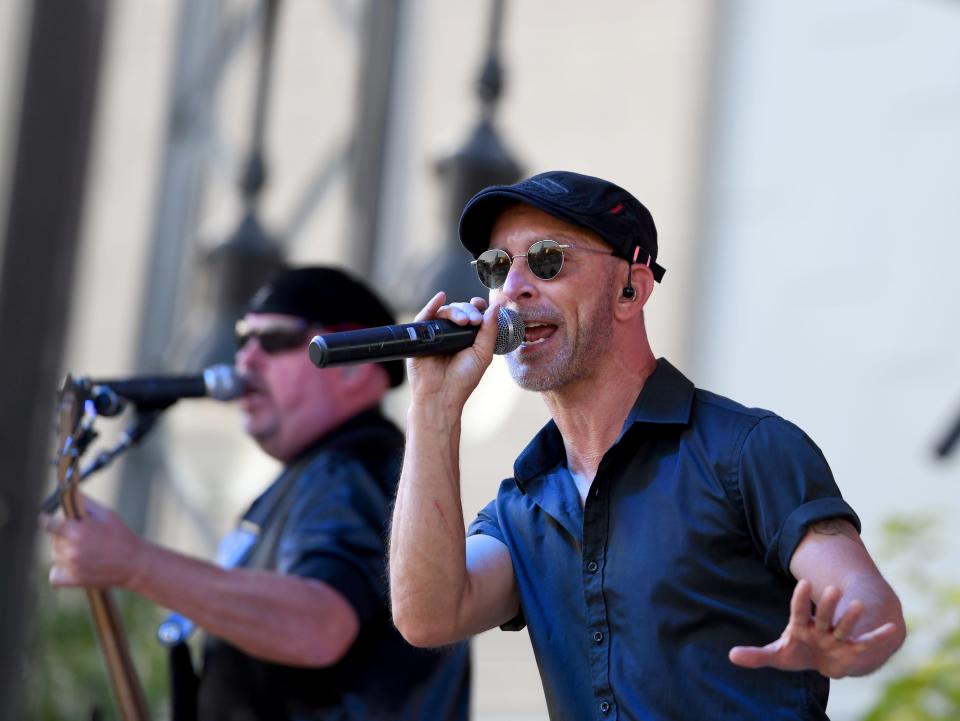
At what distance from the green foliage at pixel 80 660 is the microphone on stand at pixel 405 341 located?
4.55 meters

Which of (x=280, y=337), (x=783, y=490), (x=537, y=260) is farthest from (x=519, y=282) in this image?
(x=280, y=337)

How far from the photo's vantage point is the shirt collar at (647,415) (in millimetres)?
2051

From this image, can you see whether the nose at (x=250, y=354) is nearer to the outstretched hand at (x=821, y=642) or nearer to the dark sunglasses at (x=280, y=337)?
the dark sunglasses at (x=280, y=337)

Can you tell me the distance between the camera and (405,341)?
1.93m

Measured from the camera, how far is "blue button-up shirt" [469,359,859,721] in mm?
1899

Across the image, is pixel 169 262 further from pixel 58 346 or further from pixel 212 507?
pixel 58 346

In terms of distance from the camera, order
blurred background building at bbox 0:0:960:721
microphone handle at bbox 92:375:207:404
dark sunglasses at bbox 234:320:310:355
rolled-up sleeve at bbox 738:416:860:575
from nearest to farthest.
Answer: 1. rolled-up sleeve at bbox 738:416:860:575
2. microphone handle at bbox 92:375:207:404
3. dark sunglasses at bbox 234:320:310:355
4. blurred background building at bbox 0:0:960:721

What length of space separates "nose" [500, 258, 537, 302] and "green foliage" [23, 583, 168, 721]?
4.53 meters

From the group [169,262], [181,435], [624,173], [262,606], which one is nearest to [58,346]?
[262,606]

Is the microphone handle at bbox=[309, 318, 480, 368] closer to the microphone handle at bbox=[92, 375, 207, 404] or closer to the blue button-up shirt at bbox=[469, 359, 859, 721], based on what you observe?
the blue button-up shirt at bbox=[469, 359, 859, 721]

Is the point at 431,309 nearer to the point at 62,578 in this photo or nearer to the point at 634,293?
the point at 634,293

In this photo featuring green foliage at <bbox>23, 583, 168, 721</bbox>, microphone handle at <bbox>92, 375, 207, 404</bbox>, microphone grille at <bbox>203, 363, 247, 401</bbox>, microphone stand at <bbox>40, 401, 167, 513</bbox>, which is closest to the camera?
microphone stand at <bbox>40, 401, 167, 513</bbox>

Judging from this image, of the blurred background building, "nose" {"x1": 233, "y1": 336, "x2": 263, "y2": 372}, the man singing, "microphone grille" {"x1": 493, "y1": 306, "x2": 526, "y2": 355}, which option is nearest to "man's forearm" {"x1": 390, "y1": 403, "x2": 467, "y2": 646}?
the man singing

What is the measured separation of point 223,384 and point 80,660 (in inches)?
142
